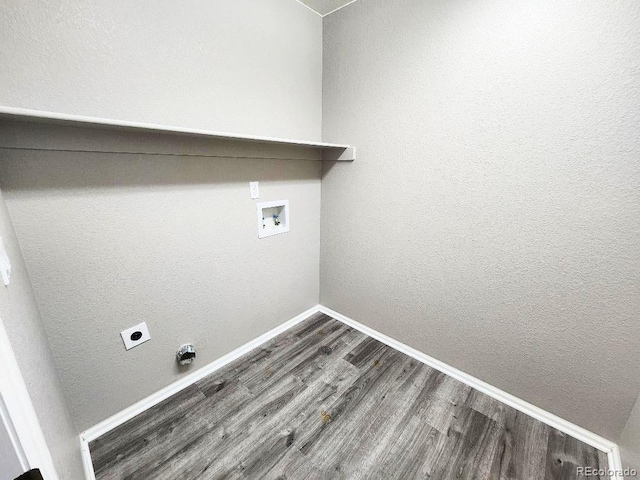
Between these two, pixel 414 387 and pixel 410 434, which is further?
pixel 414 387

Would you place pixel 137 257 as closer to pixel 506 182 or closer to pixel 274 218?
pixel 274 218

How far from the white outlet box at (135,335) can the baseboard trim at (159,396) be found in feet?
1.18

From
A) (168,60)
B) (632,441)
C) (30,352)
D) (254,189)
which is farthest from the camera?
(254,189)

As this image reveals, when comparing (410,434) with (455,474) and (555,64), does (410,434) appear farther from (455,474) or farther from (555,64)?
(555,64)

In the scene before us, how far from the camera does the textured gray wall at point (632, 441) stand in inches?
40.3

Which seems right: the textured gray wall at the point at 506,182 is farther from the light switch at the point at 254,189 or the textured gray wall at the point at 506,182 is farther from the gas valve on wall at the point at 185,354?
the gas valve on wall at the point at 185,354

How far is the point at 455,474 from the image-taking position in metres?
1.12

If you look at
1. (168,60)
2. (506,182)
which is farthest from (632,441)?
(168,60)

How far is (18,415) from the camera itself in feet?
1.52

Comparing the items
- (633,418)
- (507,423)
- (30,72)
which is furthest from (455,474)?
(30,72)

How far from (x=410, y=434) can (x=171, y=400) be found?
132 cm

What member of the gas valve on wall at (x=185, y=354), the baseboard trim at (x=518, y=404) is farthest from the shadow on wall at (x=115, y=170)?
the baseboard trim at (x=518, y=404)

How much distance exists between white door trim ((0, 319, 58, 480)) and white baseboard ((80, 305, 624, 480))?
0.92 meters

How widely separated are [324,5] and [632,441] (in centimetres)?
278
